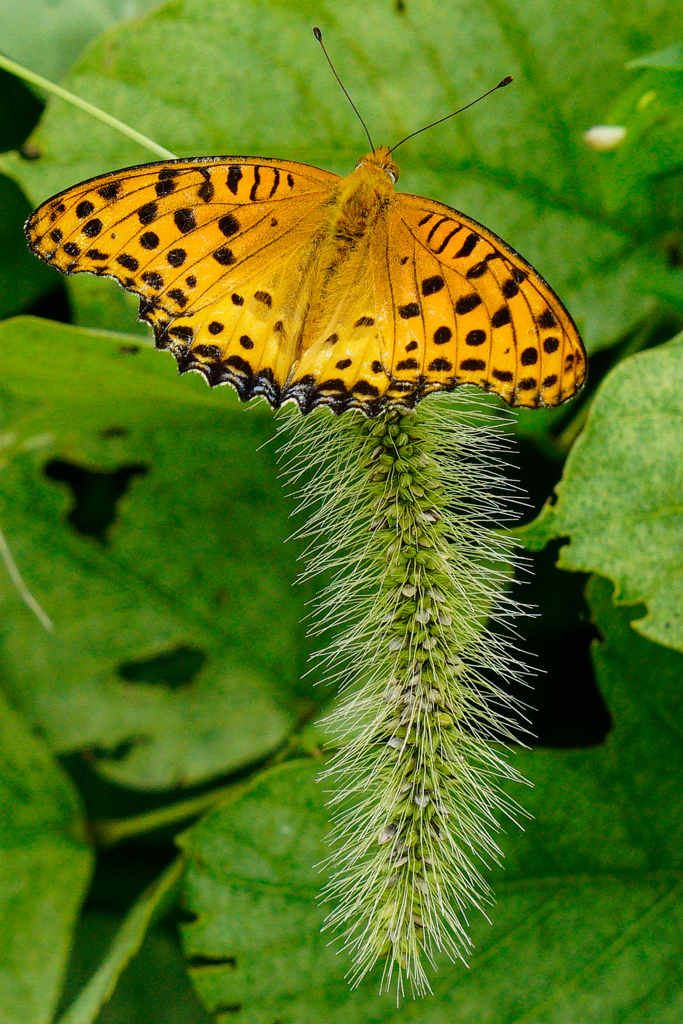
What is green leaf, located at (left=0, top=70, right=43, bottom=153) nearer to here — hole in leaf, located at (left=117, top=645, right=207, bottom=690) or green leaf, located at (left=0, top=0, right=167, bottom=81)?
green leaf, located at (left=0, top=0, right=167, bottom=81)

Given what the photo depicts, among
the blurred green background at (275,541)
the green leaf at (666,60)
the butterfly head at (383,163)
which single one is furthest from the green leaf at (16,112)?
the green leaf at (666,60)

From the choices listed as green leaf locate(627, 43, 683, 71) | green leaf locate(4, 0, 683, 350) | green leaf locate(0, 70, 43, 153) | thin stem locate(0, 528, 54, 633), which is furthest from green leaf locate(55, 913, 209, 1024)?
green leaf locate(627, 43, 683, 71)

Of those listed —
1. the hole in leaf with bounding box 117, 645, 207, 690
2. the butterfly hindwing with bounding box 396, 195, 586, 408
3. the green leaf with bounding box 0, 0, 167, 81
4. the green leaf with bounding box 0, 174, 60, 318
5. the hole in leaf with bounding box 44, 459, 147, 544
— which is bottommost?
the hole in leaf with bounding box 117, 645, 207, 690

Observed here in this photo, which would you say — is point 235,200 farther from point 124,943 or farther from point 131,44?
point 124,943

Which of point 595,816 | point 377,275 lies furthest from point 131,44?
point 595,816

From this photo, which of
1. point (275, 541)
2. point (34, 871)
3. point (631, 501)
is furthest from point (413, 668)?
point (34, 871)

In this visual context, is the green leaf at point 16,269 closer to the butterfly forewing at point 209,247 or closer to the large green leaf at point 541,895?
the butterfly forewing at point 209,247
